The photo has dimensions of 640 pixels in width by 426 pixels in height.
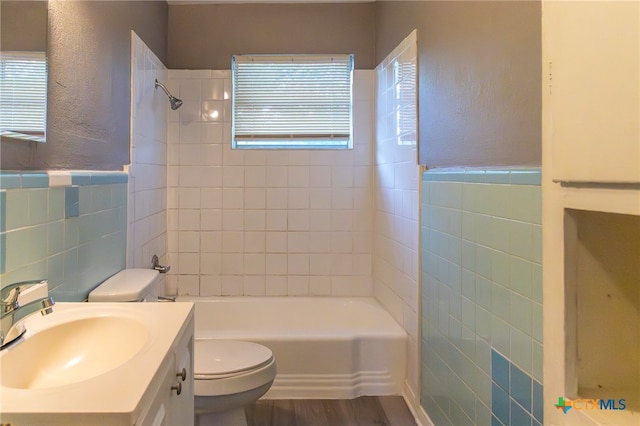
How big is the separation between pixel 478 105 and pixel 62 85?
1499 mm

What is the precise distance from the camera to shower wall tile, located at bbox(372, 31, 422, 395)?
88.5 inches

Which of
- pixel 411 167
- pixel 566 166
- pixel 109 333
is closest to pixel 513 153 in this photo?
Answer: pixel 566 166

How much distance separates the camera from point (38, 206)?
130cm

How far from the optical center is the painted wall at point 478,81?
1248 mm

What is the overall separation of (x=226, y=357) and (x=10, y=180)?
1.09m

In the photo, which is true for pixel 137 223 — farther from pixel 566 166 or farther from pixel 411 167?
pixel 566 166

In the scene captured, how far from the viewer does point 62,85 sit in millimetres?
1513

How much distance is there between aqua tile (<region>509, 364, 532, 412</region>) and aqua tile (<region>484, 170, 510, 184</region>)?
22.7 inches

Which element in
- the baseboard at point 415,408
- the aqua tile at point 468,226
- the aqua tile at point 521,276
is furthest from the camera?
the baseboard at point 415,408

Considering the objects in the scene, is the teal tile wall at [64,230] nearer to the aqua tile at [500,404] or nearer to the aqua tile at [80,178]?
the aqua tile at [80,178]

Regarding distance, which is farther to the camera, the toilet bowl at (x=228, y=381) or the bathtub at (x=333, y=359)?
the bathtub at (x=333, y=359)

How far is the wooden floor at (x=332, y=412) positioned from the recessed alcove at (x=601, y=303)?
5.62 feet

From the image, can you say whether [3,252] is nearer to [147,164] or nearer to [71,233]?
[71,233]

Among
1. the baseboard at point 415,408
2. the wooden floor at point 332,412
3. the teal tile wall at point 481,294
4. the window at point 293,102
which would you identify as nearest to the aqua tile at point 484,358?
the teal tile wall at point 481,294
